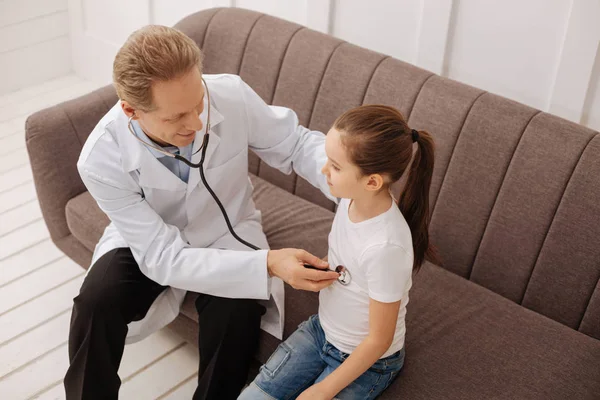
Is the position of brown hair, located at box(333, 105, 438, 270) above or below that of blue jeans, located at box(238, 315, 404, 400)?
above

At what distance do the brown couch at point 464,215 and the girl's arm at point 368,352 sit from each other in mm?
177

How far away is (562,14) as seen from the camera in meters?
2.21

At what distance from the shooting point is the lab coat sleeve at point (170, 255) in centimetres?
192

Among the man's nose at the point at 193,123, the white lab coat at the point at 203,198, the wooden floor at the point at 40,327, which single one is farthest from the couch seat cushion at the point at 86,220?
the man's nose at the point at 193,123

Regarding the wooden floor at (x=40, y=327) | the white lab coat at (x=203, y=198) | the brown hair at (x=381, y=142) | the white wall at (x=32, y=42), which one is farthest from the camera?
the white wall at (x=32, y=42)

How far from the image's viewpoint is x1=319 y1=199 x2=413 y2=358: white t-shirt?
164cm

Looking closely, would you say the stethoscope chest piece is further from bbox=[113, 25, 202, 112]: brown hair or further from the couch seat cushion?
the couch seat cushion

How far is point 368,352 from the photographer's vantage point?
169cm

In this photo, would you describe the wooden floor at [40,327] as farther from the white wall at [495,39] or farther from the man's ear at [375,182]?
the white wall at [495,39]

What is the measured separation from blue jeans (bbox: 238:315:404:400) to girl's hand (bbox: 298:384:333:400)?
7cm

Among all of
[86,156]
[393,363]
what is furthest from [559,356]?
[86,156]

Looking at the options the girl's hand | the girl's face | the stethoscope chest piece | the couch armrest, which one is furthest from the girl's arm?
the couch armrest

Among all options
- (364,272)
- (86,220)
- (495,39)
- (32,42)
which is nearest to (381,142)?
(364,272)

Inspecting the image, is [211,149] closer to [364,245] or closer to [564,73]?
[364,245]
